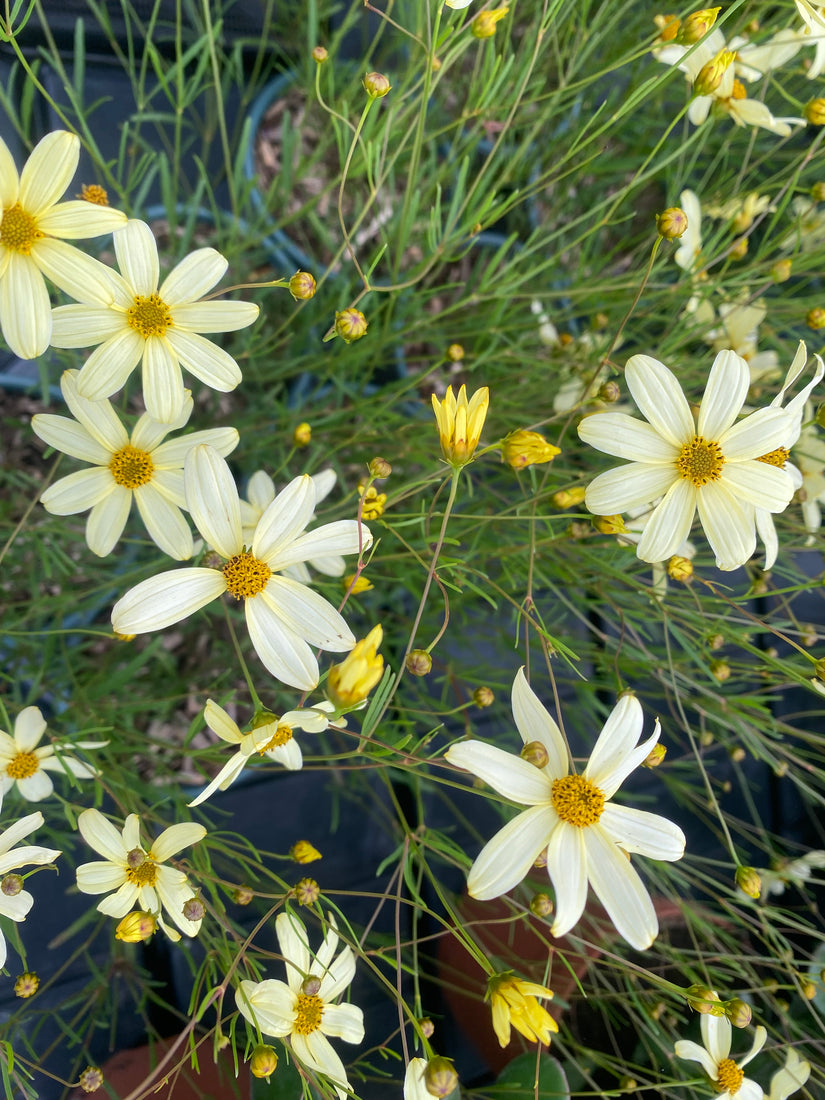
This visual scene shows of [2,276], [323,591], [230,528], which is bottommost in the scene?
[323,591]

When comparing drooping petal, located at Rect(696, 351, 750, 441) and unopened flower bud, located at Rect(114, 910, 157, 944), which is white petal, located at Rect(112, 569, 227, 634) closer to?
unopened flower bud, located at Rect(114, 910, 157, 944)

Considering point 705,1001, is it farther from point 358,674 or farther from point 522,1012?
point 358,674

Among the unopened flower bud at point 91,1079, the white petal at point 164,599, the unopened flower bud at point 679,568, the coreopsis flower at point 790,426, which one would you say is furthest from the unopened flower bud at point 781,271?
the unopened flower bud at point 91,1079

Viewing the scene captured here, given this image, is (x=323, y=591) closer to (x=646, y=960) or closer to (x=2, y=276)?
(x=2, y=276)

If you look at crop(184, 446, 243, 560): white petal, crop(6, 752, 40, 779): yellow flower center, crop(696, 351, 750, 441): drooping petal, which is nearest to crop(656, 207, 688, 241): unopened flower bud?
crop(696, 351, 750, 441): drooping petal

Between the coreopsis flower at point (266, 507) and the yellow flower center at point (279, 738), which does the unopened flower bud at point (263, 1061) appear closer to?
the yellow flower center at point (279, 738)

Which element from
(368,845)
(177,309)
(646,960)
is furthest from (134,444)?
(646,960)
